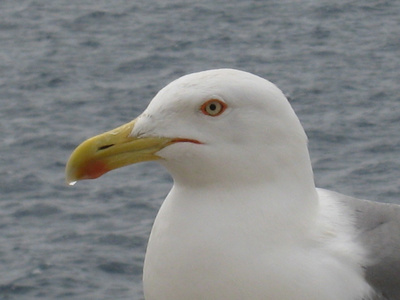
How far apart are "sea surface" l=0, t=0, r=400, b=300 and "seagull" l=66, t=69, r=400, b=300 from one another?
7936 millimetres

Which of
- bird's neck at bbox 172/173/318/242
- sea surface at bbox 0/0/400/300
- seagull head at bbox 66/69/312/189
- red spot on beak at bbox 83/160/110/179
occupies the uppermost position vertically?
seagull head at bbox 66/69/312/189

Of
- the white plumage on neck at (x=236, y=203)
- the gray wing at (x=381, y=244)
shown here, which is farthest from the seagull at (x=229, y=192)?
the gray wing at (x=381, y=244)

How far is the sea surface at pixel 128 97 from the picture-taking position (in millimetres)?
13727

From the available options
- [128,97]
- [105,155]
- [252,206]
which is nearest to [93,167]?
[105,155]

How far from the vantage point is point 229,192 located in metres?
4.73

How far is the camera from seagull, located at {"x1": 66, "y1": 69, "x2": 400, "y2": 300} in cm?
464

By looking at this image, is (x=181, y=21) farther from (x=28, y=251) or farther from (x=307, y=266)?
(x=307, y=266)

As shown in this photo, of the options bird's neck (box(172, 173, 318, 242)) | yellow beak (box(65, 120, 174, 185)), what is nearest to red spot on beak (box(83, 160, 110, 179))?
yellow beak (box(65, 120, 174, 185))

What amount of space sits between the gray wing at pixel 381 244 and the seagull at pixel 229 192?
133mm

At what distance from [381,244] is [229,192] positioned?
0.76 m

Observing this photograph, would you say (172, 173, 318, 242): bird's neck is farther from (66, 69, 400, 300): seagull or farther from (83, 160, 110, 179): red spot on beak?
(83, 160, 110, 179): red spot on beak

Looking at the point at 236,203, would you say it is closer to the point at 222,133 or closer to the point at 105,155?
the point at 222,133

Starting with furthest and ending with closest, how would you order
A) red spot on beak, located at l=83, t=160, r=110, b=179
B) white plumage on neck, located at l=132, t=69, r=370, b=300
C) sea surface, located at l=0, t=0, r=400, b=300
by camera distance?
sea surface, located at l=0, t=0, r=400, b=300, red spot on beak, located at l=83, t=160, r=110, b=179, white plumage on neck, located at l=132, t=69, r=370, b=300

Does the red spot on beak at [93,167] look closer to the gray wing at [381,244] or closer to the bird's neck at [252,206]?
the bird's neck at [252,206]
